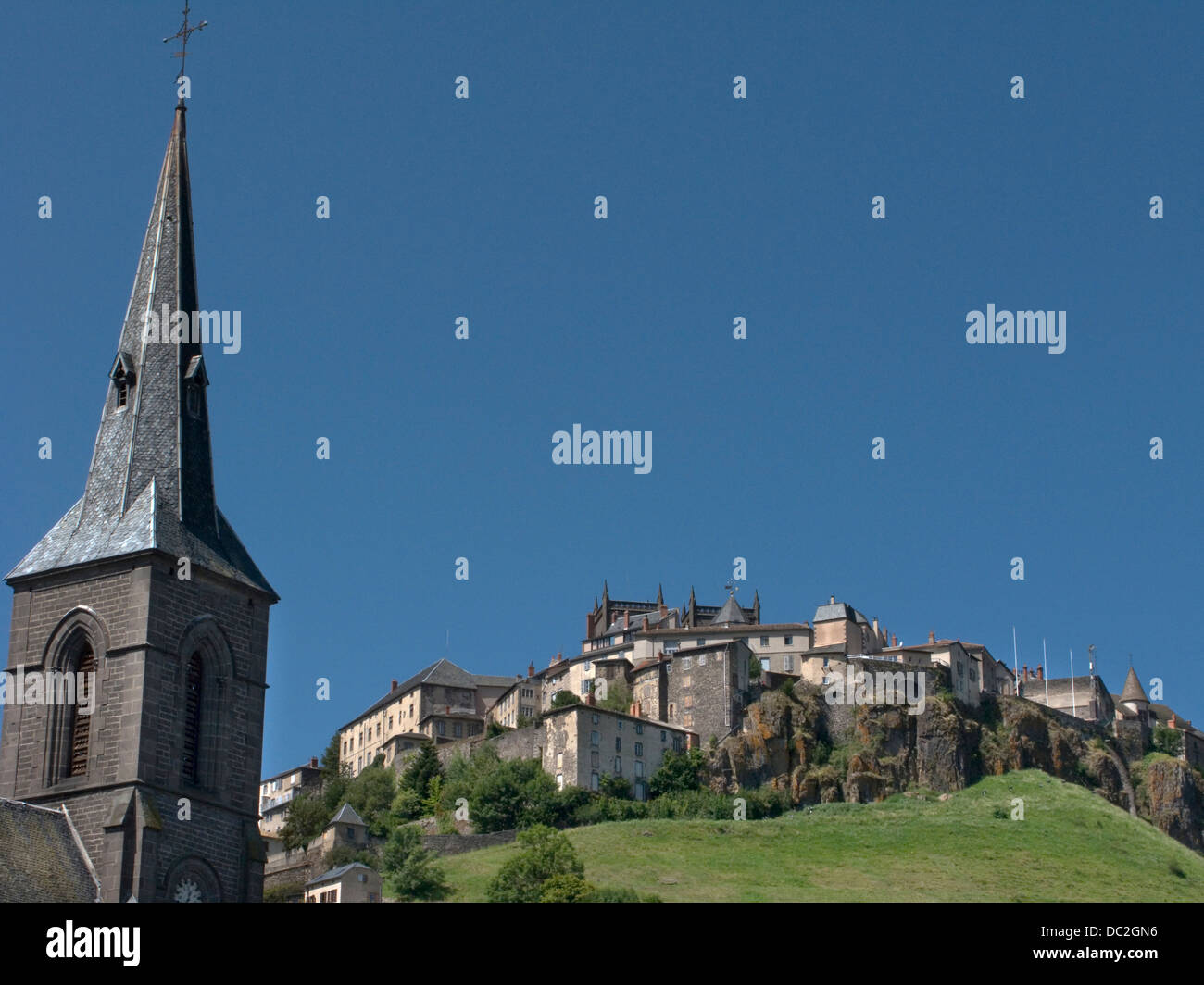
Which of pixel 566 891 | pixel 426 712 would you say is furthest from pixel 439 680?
pixel 566 891

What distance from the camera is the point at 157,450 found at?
54.2 metres

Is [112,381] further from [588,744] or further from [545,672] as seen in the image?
[545,672]

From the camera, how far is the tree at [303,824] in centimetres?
12162

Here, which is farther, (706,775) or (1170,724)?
(1170,724)

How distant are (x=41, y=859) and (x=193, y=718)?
5.65m

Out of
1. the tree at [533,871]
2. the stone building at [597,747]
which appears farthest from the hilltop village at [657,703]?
→ the tree at [533,871]

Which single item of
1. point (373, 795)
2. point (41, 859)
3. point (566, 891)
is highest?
point (373, 795)

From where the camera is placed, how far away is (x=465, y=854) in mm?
117000

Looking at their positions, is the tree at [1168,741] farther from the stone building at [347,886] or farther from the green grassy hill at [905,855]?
the stone building at [347,886]

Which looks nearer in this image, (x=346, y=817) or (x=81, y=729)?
(x=81, y=729)

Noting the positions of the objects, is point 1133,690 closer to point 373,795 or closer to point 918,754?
point 918,754
